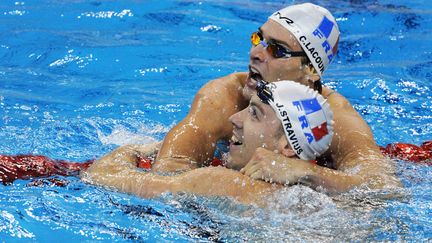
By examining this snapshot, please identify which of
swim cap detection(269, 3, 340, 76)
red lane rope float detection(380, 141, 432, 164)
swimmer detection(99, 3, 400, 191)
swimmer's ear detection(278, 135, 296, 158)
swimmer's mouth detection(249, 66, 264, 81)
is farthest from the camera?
red lane rope float detection(380, 141, 432, 164)

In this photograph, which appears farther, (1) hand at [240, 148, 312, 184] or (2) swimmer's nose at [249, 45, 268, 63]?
(2) swimmer's nose at [249, 45, 268, 63]

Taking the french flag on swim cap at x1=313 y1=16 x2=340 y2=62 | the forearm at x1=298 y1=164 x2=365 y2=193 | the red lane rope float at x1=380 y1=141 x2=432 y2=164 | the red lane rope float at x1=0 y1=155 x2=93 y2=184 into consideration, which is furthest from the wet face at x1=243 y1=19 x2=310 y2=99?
the red lane rope float at x1=0 y1=155 x2=93 y2=184

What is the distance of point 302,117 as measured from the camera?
3779 mm

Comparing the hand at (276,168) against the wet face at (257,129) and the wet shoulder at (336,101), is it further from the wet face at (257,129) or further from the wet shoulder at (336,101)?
the wet shoulder at (336,101)

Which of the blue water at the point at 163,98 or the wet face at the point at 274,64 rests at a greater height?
the wet face at the point at 274,64

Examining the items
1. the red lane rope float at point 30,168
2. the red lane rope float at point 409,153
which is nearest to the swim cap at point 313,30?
the red lane rope float at point 409,153

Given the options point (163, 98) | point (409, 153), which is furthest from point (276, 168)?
point (163, 98)

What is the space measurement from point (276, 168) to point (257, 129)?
0.92ft

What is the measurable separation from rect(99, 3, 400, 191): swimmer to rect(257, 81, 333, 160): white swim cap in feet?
1.56

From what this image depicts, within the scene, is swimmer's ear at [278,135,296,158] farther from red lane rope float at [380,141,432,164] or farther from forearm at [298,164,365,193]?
red lane rope float at [380,141,432,164]

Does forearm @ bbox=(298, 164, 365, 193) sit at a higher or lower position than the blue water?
higher

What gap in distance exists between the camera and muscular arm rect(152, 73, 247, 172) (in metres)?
4.38

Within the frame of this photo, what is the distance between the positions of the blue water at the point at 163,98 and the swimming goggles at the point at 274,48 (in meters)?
0.90

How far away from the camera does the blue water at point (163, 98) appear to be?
3.62 meters
